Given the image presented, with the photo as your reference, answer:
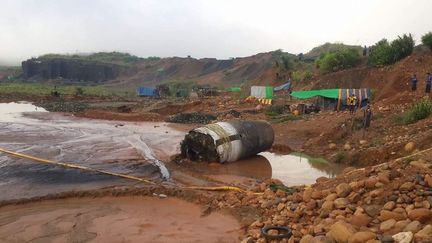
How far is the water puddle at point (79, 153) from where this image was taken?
10.5 meters

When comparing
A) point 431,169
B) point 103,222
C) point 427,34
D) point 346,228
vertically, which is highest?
point 427,34

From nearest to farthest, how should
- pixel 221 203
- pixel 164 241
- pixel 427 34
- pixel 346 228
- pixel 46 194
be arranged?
pixel 346 228 → pixel 164 241 → pixel 221 203 → pixel 46 194 → pixel 427 34

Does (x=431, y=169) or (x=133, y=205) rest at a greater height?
(x=431, y=169)

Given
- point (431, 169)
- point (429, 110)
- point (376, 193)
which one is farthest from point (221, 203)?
point (429, 110)

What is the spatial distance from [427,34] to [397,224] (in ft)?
85.5

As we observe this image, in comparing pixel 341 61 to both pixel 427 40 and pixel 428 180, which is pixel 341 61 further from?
pixel 428 180

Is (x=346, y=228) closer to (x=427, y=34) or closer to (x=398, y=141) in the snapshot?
(x=398, y=141)

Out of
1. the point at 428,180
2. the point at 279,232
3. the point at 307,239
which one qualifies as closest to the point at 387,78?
the point at 428,180

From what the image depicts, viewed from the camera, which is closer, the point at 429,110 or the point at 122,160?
the point at 122,160

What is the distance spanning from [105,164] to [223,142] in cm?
359

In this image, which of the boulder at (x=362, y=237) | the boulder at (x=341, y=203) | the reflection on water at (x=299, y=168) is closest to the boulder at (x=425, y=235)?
the boulder at (x=362, y=237)

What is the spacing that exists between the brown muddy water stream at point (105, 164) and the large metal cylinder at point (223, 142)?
0.36 meters

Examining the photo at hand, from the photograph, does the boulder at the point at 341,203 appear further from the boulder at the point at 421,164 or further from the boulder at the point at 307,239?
the boulder at the point at 421,164

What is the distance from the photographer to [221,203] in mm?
8773
